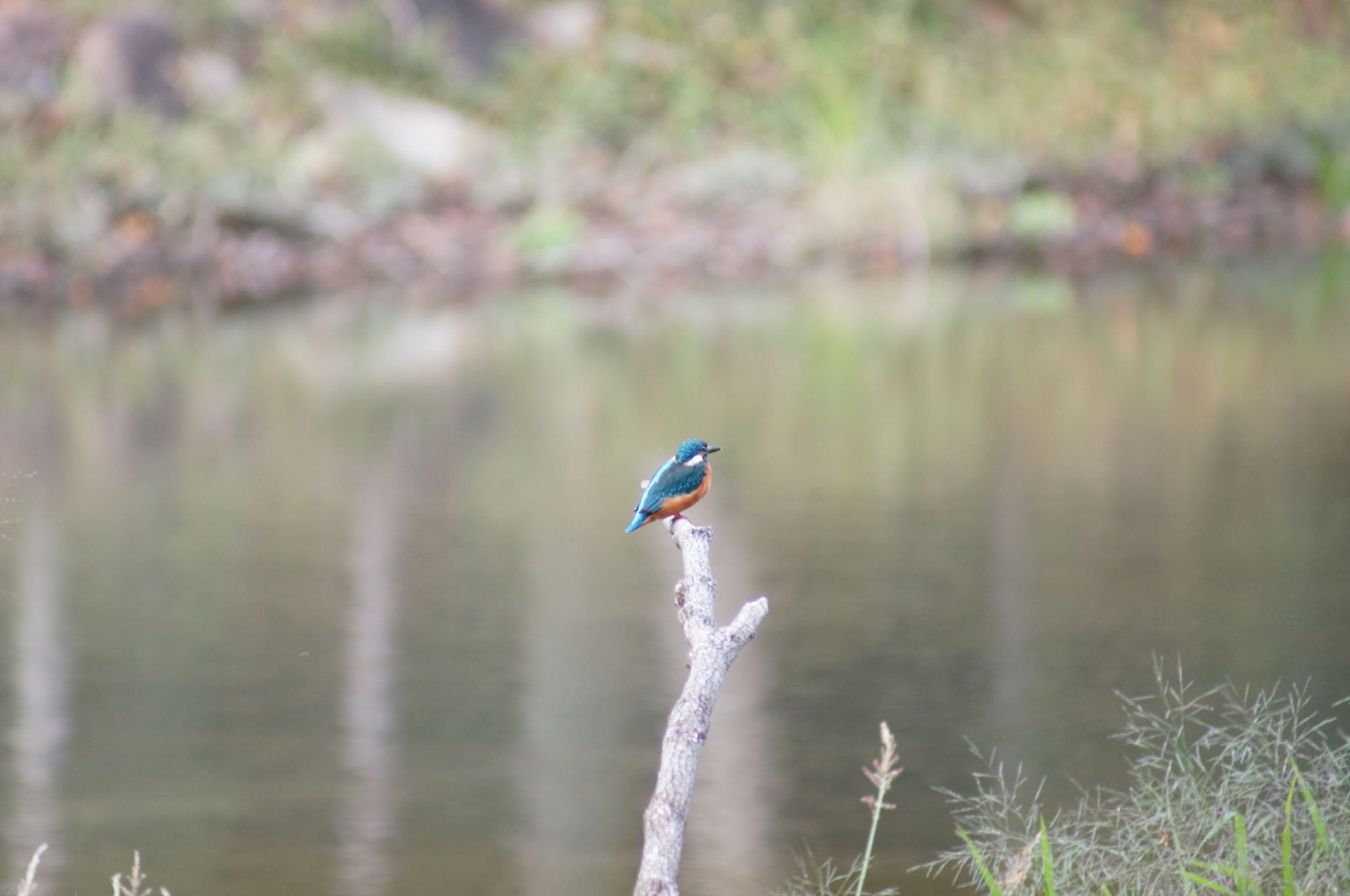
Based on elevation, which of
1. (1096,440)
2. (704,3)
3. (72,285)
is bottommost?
(1096,440)

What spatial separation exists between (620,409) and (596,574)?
3.03 meters

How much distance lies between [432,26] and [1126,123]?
6374 millimetres

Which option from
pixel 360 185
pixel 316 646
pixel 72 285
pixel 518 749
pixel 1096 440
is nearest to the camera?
pixel 518 749

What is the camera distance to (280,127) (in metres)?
16.2

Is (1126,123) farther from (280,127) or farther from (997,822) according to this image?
(997,822)

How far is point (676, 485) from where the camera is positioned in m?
2.96

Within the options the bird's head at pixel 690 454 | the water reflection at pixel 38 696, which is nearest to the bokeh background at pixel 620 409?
the water reflection at pixel 38 696

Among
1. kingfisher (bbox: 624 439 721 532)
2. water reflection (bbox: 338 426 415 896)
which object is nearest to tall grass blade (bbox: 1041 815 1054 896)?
kingfisher (bbox: 624 439 721 532)

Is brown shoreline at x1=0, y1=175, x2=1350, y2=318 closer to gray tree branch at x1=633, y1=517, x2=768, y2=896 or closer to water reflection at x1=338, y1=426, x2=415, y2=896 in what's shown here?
Result: water reflection at x1=338, y1=426, x2=415, y2=896

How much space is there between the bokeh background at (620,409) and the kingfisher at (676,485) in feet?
4.63

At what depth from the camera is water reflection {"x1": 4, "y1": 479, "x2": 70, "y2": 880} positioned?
448cm

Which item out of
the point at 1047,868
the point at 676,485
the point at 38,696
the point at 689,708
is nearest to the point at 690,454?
the point at 676,485

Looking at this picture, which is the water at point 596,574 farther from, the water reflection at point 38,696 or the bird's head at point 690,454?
the bird's head at point 690,454

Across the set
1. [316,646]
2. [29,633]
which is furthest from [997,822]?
[29,633]
